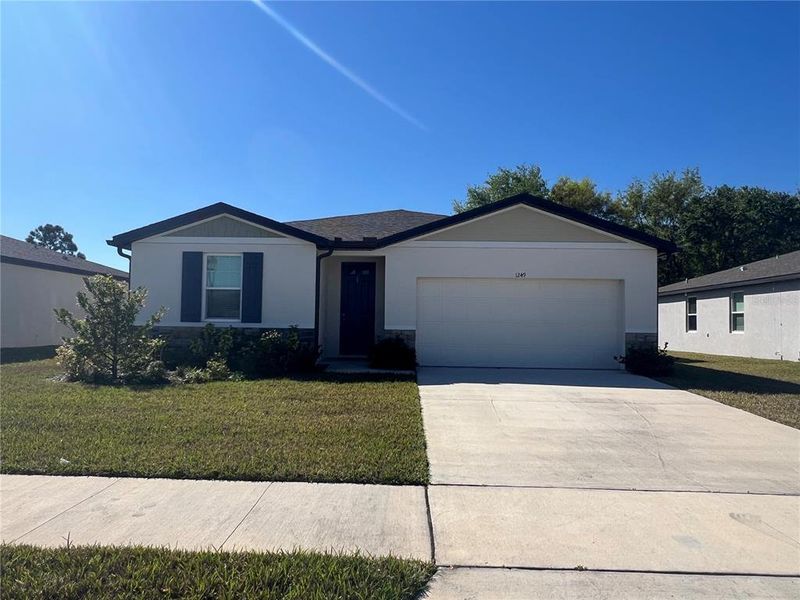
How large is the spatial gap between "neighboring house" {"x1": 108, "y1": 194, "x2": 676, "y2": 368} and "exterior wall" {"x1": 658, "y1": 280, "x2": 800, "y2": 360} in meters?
7.57

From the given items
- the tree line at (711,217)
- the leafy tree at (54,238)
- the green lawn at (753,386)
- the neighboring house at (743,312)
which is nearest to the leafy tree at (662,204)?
the tree line at (711,217)

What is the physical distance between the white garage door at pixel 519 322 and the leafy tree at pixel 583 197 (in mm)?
22090

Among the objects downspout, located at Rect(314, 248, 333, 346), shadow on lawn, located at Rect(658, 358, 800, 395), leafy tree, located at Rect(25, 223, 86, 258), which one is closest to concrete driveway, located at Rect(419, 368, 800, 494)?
shadow on lawn, located at Rect(658, 358, 800, 395)

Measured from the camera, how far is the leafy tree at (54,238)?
5931 centimetres

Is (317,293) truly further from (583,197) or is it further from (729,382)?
(583,197)

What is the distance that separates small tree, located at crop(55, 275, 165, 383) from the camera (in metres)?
9.39

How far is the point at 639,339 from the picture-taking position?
11891 millimetres

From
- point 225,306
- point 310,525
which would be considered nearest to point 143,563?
point 310,525

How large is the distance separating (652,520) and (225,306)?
10386 mm

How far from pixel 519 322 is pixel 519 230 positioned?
2206 millimetres

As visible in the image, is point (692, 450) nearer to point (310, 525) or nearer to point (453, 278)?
point (310, 525)

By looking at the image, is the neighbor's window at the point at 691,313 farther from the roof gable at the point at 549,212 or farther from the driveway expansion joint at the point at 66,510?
the driveway expansion joint at the point at 66,510

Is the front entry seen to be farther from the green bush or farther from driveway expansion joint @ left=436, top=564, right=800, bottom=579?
driveway expansion joint @ left=436, top=564, right=800, bottom=579

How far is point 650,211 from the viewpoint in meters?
35.5
